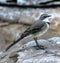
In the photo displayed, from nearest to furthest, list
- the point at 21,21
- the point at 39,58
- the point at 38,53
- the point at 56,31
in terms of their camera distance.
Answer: the point at 39,58 → the point at 38,53 → the point at 56,31 → the point at 21,21

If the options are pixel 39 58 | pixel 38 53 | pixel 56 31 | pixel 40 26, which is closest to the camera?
pixel 39 58

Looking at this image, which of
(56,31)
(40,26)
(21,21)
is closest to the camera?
(40,26)

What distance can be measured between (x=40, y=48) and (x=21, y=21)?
3568mm

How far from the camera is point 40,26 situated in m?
5.49

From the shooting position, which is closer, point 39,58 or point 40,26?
point 39,58

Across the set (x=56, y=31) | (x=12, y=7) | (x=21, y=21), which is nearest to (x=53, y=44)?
(x=56, y=31)

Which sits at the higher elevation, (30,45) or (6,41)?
(30,45)

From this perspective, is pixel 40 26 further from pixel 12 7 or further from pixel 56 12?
pixel 12 7

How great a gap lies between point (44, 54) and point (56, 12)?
3741 mm

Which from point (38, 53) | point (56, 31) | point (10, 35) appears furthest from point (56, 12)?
point (38, 53)

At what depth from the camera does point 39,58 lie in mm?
4742

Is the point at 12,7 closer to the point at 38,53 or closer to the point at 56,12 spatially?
the point at 56,12

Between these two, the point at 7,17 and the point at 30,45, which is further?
the point at 7,17

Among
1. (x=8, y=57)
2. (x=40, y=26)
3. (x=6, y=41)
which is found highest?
(x=40, y=26)
